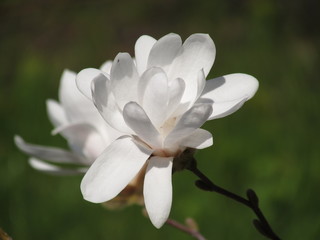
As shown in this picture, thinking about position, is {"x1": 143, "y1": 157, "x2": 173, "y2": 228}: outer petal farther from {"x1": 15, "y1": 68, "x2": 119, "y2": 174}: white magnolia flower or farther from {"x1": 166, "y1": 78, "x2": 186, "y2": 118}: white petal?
{"x1": 15, "y1": 68, "x2": 119, "y2": 174}: white magnolia flower

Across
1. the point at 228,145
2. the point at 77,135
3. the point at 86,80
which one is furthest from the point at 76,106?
the point at 228,145

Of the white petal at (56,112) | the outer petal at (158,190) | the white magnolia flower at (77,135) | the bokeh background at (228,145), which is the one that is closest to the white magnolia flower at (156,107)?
the outer petal at (158,190)

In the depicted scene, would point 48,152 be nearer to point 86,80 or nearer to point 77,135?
point 77,135

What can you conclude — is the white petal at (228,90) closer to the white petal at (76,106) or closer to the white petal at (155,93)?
the white petal at (155,93)

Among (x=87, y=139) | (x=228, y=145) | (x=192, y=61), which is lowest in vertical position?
(x=228, y=145)

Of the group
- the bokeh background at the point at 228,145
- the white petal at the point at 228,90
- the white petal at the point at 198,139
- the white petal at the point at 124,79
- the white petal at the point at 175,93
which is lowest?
the bokeh background at the point at 228,145

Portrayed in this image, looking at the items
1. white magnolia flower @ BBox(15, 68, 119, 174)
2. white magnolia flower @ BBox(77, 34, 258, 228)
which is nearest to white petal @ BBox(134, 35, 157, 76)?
white magnolia flower @ BBox(77, 34, 258, 228)

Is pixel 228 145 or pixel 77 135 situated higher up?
pixel 77 135
